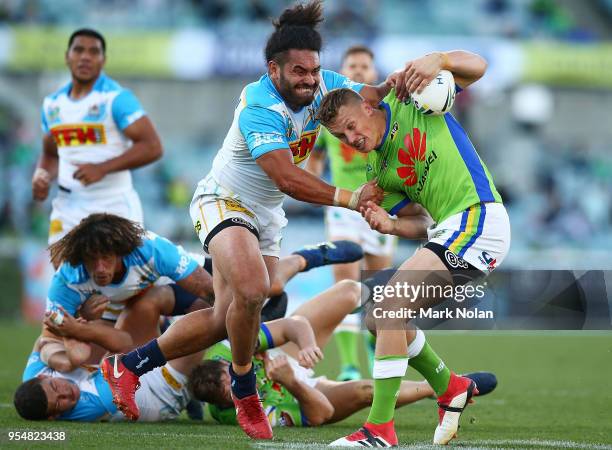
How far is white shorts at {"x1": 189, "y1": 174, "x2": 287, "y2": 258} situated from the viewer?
6227mm

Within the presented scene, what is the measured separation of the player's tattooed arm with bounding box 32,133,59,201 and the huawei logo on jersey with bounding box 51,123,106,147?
9.5 inches

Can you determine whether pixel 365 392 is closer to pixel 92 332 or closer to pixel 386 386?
pixel 386 386

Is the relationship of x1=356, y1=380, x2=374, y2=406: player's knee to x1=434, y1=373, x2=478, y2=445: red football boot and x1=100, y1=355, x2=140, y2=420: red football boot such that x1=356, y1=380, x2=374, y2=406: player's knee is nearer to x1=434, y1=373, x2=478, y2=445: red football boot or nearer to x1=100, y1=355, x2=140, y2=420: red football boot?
x1=434, y1=373, x2=478, y2=445: red football boot

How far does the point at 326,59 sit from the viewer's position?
76.5 ft

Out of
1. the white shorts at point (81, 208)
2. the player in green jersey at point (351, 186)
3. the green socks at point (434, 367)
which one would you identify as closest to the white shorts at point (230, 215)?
the green socks at point (434, 367)

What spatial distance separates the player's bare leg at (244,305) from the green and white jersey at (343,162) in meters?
3.58

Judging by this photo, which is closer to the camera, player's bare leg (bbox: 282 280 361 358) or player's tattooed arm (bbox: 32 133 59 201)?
player's bare leg (bbox: 282 280 361 358)

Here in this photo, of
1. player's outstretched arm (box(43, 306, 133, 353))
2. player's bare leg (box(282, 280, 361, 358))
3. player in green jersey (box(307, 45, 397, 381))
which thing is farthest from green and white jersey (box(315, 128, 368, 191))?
player's outstretched arm (box(43, 306, 133, 353))

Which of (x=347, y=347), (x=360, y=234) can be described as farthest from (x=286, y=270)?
(x=360, y=234)

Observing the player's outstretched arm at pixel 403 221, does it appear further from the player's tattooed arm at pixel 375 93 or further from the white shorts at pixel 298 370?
the white shorts at pixel 298 370

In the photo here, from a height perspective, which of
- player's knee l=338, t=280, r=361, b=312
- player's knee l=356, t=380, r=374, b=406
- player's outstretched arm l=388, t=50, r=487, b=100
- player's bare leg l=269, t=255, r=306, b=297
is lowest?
player's knee l=356, t=380, r=374, b=406

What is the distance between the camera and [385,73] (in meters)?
24.3

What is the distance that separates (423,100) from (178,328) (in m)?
2.05

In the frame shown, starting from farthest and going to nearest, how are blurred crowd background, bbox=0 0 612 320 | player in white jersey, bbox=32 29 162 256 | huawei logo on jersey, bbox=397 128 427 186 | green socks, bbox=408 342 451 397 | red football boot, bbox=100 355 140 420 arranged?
1. blurred crowd background, bbox=0 0 612 320
2. player in white jersey, bbox=32 29 162 256
3. red football boot, bbox=100 355 140 420
4. green socks, bbox=408 342 451 397
5. huawei logo on jersey, bbox=397 128 427 186
